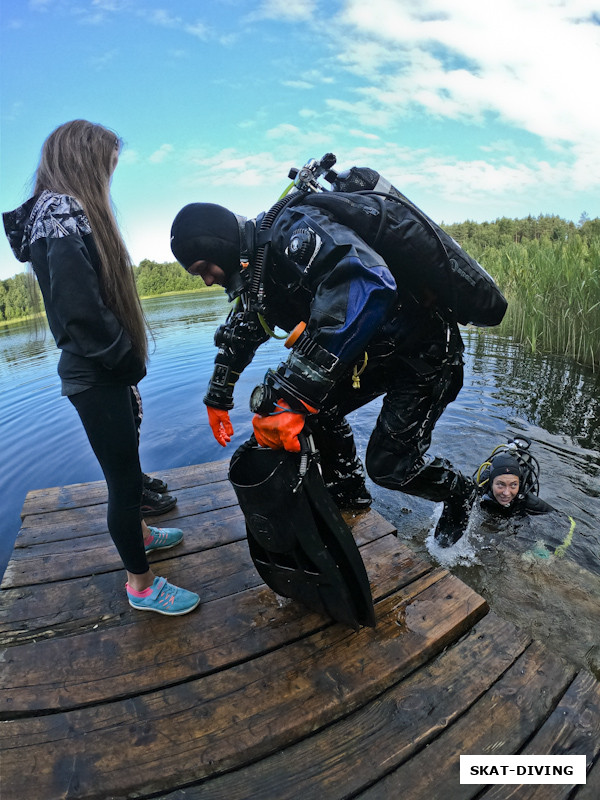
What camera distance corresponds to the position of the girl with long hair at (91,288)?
1.65 metres

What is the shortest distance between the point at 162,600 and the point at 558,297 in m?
8.26

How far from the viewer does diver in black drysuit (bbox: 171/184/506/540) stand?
1.69 metres

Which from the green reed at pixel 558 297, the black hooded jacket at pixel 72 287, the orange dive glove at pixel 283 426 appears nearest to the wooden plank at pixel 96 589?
the orange dive glove at pixel 283 426

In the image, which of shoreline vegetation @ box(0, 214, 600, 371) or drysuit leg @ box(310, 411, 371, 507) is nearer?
drysuit leg @ box(310, 411, 371, 507)

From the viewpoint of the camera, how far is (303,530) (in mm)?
1771

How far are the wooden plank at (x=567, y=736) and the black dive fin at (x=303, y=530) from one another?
2.18 ft

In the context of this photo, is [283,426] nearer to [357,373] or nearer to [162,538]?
[357,373]

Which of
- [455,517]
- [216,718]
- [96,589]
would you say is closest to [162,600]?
[96,589]

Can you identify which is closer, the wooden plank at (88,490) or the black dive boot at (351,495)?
the black dive boot at (351,495)

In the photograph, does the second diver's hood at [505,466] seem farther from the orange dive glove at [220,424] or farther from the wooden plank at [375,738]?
the orange dive glove at [220,424]

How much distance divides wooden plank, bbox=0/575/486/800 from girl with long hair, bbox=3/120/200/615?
0.67 metres

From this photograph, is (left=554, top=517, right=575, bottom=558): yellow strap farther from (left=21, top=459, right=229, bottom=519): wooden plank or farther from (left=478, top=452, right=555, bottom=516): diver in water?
(left=21, top=459, right=229, bottom=519): wooden plank

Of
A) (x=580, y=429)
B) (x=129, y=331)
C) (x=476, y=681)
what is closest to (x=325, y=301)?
(x=129, y=331)

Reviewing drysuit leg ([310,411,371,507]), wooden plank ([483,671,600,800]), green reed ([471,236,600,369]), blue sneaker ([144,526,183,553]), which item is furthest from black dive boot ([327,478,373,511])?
green reed ([471,236,600,369])
